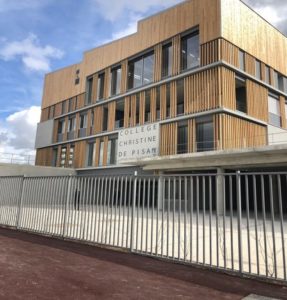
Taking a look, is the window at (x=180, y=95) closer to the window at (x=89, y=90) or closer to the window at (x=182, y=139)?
the window at (x=182, y=139)

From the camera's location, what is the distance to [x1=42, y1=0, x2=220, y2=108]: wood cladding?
76.2 feet

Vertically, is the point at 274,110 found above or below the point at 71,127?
below

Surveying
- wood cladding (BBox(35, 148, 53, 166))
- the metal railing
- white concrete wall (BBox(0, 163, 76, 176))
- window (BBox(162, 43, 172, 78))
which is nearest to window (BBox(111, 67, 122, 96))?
window (BBox(162, 43, 172, 78))

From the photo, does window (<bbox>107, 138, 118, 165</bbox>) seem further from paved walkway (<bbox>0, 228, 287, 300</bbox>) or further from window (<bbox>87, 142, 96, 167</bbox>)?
paved walkway (<bbox>0, 228, 287, 300</bbox>)

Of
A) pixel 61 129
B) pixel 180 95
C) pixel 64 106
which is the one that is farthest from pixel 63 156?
pixel 180 95

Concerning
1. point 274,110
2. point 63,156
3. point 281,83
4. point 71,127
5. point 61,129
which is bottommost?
point 63,156

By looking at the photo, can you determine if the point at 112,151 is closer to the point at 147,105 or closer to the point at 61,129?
the point at 147,105

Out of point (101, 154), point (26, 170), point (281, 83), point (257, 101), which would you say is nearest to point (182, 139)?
point (257, 101)

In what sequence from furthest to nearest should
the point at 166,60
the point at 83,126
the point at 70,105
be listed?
the point at 70,105 → the point at 83,126 → the point at 166,60

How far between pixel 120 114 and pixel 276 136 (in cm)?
1503

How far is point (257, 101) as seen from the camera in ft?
80.9

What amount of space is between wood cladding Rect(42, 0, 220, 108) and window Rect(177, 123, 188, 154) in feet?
17.0

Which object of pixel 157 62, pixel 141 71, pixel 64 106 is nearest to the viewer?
pixel 157 62

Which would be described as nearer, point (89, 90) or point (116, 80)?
point (116, 80)
